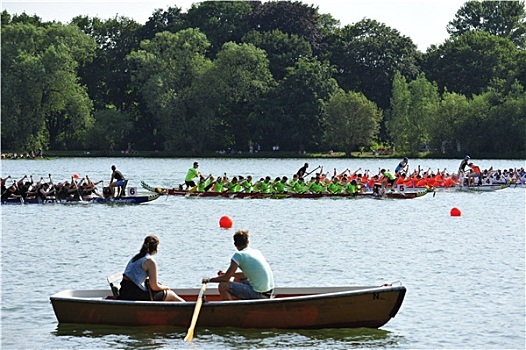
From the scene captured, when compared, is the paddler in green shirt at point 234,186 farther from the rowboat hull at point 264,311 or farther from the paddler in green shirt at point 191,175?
the rowboat hull at point 264,311

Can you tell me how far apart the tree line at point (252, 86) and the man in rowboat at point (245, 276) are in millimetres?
64253

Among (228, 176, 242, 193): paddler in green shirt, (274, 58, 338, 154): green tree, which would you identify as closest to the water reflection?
(228, 176, 242, 193): paddler in green shirt

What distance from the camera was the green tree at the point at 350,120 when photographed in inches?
3263

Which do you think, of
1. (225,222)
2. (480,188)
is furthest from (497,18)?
(225,222)

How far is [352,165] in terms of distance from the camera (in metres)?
71.8

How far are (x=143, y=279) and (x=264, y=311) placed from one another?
1.70 metres

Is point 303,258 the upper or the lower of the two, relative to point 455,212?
lower

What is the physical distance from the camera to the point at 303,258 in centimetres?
2214

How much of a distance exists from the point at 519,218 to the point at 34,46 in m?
57.0

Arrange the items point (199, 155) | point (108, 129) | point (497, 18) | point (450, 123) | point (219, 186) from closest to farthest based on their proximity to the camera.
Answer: point (219, 186), point (450, 123), point (108, 129), point (199, 155), point (497, 18)

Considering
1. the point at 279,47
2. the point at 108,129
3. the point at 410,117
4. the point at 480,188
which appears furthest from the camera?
the point at 279,47

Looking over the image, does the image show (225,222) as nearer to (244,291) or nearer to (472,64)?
(244,291)

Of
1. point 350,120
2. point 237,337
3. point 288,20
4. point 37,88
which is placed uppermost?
point 288,20

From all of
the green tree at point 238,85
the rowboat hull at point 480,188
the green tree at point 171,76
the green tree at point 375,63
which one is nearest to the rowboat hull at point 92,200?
the rowboat hull at point 480,188
